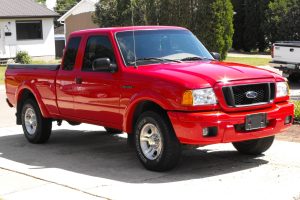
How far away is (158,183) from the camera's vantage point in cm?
671

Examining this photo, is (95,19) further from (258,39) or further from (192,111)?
(192,111)

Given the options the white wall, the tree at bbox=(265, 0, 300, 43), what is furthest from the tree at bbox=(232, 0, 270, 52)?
the white wall

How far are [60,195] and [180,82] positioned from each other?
75.0 inches

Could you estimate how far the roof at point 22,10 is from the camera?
38000 mm

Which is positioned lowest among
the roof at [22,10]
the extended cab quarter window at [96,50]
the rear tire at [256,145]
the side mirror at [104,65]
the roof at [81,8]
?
the rear tire at [256,145]

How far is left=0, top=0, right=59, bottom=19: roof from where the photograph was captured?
38.0 metres

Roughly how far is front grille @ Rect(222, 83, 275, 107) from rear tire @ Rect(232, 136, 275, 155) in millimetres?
893

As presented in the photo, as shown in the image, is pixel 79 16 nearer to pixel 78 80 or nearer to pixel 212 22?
pixel 212 22

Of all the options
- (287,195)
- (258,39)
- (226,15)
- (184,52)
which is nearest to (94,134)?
(184,52)

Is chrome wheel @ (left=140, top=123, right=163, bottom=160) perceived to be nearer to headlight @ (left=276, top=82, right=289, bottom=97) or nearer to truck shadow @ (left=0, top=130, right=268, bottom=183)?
truck shadow @ (left=0, top=130, right=268, bottom=183)

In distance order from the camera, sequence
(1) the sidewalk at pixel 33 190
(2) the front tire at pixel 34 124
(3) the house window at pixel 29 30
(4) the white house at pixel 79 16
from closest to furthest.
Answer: (1) the sidewalk at pixel 33 190, (2) the front tire at pixel 34 124, (3) the house window at pixel 29 30, (4) the white house at pixel 79 16

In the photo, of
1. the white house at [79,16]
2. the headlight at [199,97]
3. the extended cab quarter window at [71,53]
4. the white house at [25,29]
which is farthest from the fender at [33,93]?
the white house at [79,16]

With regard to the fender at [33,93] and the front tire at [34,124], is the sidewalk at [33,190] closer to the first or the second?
the fender at [33,93]

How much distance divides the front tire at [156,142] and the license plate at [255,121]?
0.88 metres
